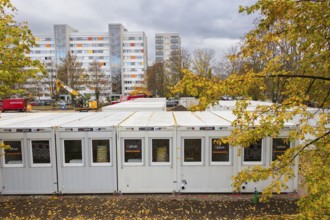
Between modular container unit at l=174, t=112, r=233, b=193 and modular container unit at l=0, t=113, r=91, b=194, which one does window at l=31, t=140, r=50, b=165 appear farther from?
modular container unit at l=174, t=112, r=233, b=193

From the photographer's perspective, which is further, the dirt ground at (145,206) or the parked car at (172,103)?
the parked car at (172,103)

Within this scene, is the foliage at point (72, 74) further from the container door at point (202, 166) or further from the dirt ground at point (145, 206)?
the container door at point (202, 166)

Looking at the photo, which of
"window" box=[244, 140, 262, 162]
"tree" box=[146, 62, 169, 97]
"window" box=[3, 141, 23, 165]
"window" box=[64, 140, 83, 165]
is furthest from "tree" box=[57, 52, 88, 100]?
"window" box=[244, 140, 262, 162]

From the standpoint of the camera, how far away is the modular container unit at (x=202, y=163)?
8758 millimetres

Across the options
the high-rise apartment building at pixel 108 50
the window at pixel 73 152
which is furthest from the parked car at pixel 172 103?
the high-rise apartment building at pixel 108 50

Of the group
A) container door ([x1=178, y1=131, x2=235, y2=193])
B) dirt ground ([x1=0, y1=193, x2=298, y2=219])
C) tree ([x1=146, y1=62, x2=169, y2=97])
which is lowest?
dirt ground ([x1=0, y1=193, x2=298, y2=219])

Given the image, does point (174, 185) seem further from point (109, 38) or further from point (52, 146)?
point (109, 38)

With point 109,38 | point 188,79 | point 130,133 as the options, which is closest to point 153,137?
point 130,133

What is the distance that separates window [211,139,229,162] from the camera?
8805mm

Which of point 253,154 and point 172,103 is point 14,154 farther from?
point 172,103

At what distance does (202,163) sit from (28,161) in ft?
20.0

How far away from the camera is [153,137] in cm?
882

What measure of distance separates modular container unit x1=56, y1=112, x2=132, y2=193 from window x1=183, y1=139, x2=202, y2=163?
2.49 m

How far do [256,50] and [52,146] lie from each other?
24.5 ft
